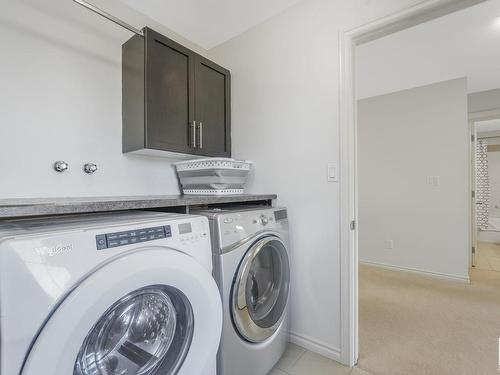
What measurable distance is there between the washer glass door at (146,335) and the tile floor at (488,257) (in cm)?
389

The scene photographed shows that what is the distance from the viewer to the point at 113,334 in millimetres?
898

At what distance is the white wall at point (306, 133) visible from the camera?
1529 millimetres

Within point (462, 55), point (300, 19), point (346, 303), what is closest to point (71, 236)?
point (346, 303)

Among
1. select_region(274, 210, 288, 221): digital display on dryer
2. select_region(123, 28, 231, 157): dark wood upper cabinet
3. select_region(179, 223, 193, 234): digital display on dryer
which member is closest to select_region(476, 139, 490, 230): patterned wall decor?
select_region(274, 210, 288, 221): digital display on dryer

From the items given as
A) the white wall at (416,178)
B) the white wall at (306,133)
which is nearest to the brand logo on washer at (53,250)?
the white wall at (306,133)

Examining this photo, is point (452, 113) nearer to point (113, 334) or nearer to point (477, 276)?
point (477, 276)

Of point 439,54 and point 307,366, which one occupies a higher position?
point 439,54

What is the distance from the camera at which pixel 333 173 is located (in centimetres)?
153

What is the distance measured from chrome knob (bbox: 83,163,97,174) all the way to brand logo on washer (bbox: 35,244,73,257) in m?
1.01

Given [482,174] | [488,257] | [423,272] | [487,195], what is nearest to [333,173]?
[423,272]

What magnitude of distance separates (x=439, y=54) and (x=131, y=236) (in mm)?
2963

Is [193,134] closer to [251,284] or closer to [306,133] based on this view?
[306,133]

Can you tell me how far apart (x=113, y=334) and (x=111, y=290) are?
35cm

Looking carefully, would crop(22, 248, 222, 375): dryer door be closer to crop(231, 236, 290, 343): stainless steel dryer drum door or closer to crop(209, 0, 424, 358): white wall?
crop(231, 236, 290, 343): stainless steel dryer drum door
